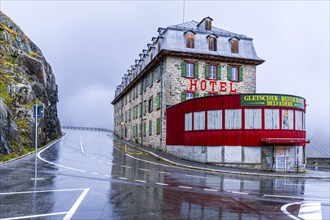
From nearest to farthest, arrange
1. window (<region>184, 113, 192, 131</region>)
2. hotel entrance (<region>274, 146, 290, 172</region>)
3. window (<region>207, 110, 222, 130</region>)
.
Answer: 1. hotel entrance (<region>274, 146, 290, 172</region>)
2. window (<region>207, 110, 222, 130</region>)
3. window (<region>184, 113, 192, 131</region>)

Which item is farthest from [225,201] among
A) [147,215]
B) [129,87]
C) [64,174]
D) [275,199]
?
[129,87]

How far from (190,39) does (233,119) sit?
1419 centimetres

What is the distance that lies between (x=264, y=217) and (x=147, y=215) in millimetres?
3129

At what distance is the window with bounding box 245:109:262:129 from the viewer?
25.1 meters

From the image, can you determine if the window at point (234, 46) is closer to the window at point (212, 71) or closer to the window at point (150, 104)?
the window at point (212, 71)

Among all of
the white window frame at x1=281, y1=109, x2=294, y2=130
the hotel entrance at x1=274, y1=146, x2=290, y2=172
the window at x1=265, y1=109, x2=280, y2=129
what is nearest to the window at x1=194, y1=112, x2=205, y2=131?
the window at x1=265, y1=109, x2=280, y2=129

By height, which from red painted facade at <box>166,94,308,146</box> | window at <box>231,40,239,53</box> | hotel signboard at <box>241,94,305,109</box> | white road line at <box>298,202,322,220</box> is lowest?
white road line at <box>298,202,322,220</box>

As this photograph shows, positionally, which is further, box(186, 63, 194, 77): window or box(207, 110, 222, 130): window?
box(186, 63, 194, 77): window

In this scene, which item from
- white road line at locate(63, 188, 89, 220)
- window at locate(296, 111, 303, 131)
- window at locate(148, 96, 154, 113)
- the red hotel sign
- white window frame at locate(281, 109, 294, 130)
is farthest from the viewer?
window at locate(148, 96, 154, 113)

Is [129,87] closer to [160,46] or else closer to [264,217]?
[160,46]

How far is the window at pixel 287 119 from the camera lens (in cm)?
2533

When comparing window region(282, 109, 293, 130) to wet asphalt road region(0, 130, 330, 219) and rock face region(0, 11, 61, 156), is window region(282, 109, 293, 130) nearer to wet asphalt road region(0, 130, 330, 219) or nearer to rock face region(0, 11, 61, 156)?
Result: wet asphalt road region(0, 130, 330, 219)

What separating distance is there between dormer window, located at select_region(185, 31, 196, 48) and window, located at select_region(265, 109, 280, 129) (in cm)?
1425

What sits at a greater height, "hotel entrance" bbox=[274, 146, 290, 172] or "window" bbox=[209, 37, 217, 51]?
"window" bbox=[209, 37, 217, 51]
